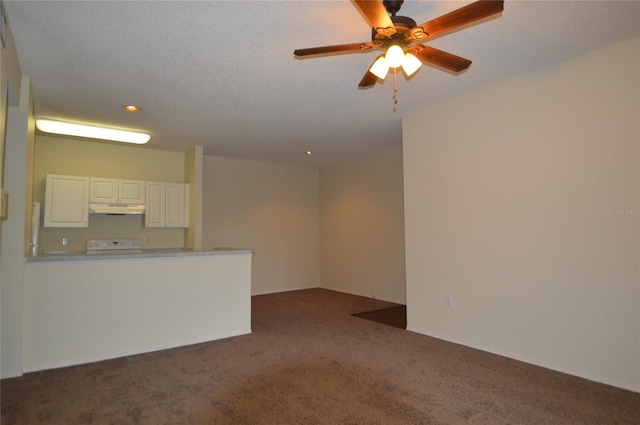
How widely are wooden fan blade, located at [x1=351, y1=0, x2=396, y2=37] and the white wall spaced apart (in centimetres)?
520

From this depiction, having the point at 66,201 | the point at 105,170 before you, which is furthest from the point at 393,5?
the point at 105,170

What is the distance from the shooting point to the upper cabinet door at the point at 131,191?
5.40 m

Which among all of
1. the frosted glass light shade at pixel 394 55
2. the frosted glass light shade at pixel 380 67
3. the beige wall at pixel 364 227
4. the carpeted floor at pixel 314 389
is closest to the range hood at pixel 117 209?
the carpeted floor at pixel 314 389

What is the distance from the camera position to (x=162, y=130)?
4984mm

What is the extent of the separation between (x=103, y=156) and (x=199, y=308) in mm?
3097

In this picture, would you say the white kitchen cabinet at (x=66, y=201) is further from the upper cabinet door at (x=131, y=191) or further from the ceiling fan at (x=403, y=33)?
the ceiling fan at (x=403, y=33)

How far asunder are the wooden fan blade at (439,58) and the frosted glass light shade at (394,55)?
0.58 ft

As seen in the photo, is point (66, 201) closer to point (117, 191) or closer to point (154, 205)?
point (117, 191)

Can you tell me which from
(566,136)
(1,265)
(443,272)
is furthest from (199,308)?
(566,136)

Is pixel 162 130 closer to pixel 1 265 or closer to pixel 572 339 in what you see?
pixel 1 265

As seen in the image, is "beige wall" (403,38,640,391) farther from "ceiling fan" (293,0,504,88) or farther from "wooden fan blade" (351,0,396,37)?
"wooden fan blade" (351,0,396,37)

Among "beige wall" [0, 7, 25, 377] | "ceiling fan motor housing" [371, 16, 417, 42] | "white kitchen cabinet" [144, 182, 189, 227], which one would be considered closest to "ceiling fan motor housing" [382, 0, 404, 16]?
"ceiling fan motor housing" [371, 16, 417, 42]

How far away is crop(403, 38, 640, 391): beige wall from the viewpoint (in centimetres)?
282

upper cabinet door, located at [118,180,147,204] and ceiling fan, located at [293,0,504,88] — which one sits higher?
ceiling fan, located at [293,0,504,88]
